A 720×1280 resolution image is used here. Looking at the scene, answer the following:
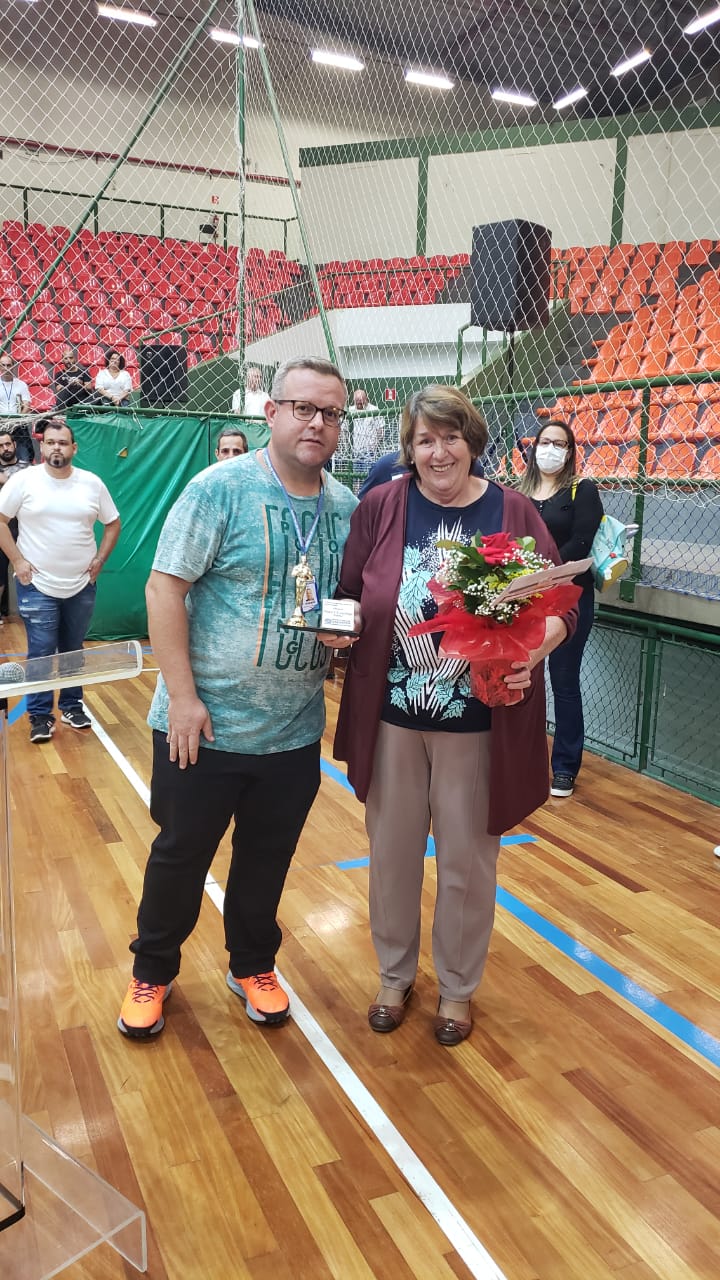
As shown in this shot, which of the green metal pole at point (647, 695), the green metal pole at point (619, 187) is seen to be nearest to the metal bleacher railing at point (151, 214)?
the green metal pole at point (619, 187)

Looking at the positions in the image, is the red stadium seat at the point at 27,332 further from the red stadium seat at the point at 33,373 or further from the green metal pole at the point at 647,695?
the green metal pole at the point at 647,695

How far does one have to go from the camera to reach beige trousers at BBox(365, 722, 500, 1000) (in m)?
2.08

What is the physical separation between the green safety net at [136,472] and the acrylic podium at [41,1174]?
5.45 metres

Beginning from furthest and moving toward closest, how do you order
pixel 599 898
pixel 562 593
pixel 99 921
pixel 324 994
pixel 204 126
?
pixel 204 126
pixel 599 898
pixel 99 921
pixel 324 994
pixel 562 593

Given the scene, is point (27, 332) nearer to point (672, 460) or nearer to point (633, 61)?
point (633, 61)

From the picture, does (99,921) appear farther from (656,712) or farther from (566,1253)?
(656,712)

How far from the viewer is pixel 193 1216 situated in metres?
1.68

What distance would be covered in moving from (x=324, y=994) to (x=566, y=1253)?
0.96 meters

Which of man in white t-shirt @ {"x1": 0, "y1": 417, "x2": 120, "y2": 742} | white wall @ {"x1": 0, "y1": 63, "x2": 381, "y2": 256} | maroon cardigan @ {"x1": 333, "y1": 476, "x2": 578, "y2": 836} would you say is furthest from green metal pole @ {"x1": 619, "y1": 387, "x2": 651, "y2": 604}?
white wall @ {"x1": 0, "y1": 63, "x2": 381, "y2": 256}

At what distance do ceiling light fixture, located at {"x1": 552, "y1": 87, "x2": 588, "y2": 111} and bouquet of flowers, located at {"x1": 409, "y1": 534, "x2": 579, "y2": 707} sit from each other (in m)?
12.4

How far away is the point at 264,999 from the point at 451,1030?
466 millimetres

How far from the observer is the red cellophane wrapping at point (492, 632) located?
1.78m

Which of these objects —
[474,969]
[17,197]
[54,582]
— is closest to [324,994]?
[474,969]

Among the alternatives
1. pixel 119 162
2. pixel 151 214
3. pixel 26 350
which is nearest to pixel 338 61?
pixel 151 214
